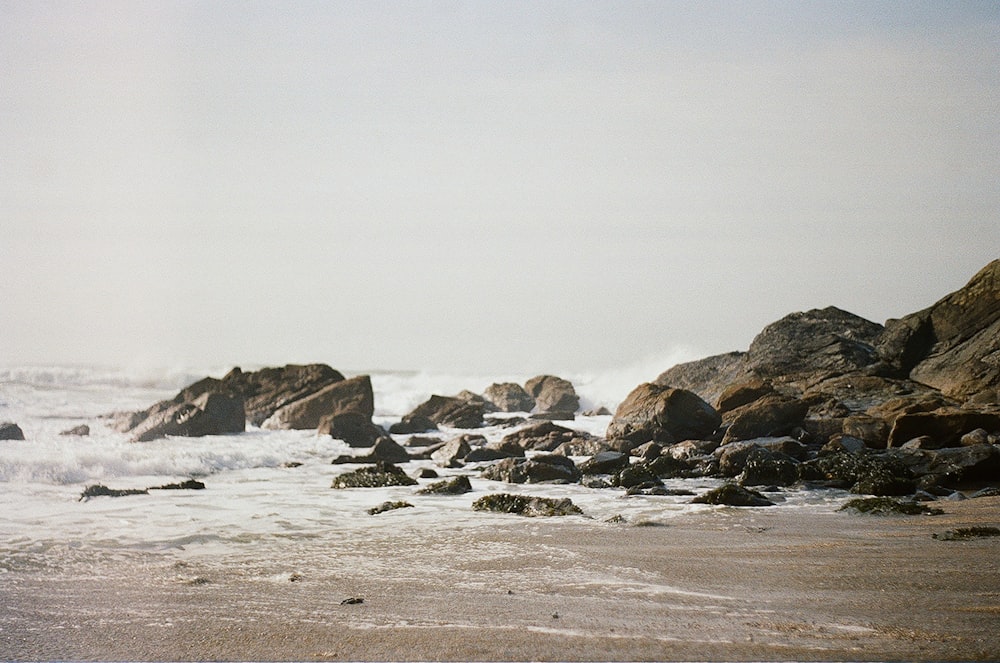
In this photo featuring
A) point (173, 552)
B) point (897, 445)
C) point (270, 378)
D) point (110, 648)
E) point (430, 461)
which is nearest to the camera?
point (110, 648)

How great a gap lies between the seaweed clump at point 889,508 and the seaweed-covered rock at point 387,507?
5113 mm

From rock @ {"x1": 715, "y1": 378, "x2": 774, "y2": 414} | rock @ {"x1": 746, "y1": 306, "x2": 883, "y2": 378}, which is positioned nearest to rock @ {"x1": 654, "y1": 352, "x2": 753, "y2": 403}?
rock @ {"x1": 746, "y1": 306, "x2": 883, "y2": 378}

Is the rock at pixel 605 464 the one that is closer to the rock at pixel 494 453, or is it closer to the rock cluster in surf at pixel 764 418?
the rock cluster in surf at pixel 764 418

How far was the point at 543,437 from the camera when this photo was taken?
18.9 m

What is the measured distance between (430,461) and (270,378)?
453 inches

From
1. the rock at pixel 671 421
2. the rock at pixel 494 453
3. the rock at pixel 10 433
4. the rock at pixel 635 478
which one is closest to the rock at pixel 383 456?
the rock at pixel 494 453

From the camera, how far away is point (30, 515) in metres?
9.66

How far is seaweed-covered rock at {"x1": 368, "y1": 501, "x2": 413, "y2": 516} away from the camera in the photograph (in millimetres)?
10016

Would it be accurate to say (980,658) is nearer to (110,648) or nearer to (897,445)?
(110,648)

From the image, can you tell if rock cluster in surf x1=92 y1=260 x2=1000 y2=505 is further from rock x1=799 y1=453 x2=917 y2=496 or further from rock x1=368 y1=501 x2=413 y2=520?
rock x1=368 y1=501 x2=413 y2=520

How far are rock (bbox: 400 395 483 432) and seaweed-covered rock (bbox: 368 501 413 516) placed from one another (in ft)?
50.6

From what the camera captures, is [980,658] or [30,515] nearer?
[980,658]

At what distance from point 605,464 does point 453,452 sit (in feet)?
13.6

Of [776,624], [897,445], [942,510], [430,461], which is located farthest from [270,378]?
[776,624]
